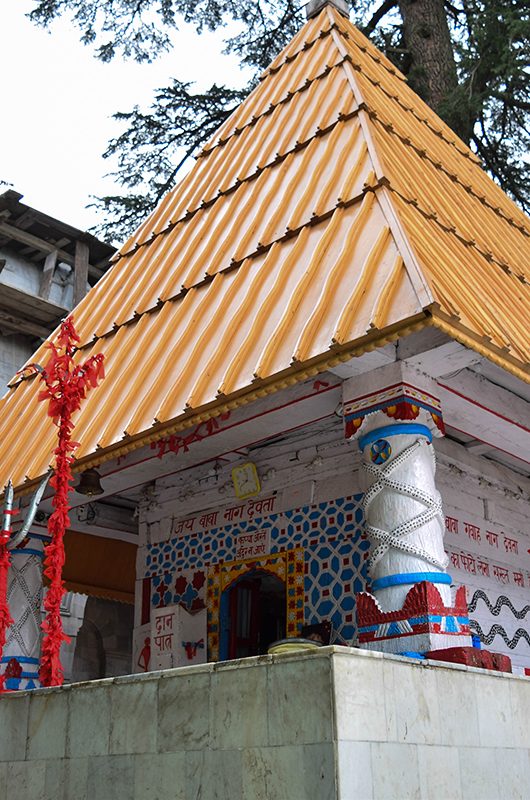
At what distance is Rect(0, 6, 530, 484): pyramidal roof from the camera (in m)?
5.12

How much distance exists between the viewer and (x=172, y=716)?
4.15 meters

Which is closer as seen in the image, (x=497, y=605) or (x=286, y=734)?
(x=286, y=734)

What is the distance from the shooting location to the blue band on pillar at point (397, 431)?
5.21m

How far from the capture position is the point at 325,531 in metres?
7.02

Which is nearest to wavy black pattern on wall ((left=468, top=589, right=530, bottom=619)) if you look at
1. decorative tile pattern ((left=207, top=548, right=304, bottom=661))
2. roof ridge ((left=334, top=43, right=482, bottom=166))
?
decorative tile pattern ((left=207, top=548, right=304, bottom=661))

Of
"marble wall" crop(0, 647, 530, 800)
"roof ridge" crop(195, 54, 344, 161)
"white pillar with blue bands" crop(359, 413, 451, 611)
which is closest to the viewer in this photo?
"marble wall" crop(0, 647, 530, 800)

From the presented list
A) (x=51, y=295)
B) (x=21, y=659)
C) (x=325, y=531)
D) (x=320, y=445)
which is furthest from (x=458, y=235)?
(x=51, y=295)

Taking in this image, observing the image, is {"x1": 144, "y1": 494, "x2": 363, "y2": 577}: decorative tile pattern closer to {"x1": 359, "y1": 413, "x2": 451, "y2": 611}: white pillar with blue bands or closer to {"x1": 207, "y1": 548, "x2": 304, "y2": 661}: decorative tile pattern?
{"x1": 207, "y1": 548, "x2": 304, "y2": 661}: decorative tile pattern

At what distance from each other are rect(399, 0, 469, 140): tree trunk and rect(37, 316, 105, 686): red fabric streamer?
942 cm

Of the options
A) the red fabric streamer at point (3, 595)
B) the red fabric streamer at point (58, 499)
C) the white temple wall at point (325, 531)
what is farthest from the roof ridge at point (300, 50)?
the red fabric streamer at point (3, 595)

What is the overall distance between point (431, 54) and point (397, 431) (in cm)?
1093

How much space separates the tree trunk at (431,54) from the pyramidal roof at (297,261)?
15.3ft

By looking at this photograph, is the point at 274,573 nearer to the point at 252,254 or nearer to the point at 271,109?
the point at 252,254

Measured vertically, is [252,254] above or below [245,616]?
above
